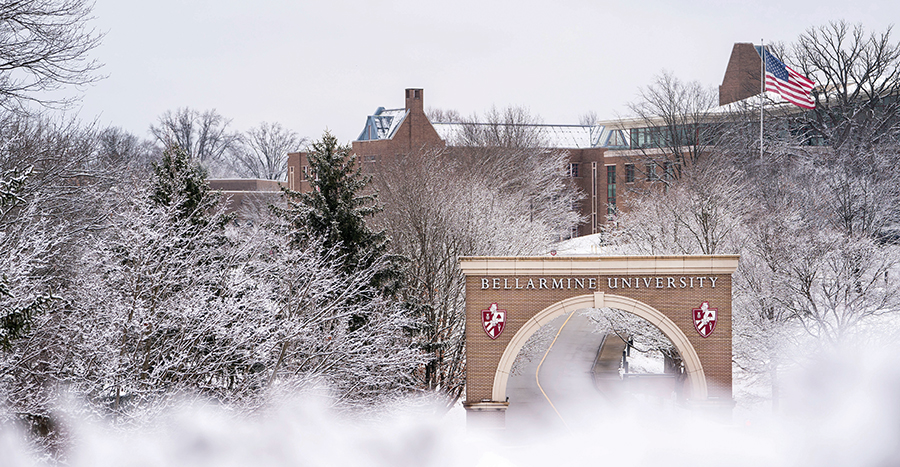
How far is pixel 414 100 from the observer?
237 feet

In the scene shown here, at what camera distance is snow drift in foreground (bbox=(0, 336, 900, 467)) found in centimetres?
1706

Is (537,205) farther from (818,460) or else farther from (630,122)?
(818,460)

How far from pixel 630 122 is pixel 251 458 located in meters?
53.4

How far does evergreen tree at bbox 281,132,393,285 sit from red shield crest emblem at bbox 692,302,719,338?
999 centimetres

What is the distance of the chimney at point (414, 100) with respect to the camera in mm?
72125

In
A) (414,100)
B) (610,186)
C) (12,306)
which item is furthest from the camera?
(610,186)

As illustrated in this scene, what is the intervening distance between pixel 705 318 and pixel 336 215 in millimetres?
11639

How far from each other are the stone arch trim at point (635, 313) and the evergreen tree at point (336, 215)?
20.2 feet

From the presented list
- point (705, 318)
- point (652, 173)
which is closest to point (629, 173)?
point (652, 173)

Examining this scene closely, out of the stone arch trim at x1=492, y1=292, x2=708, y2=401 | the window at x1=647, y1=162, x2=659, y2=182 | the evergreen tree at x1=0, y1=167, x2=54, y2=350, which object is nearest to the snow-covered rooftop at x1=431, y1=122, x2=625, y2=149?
the window at x1=647, y1=162, x2=659, y2=182

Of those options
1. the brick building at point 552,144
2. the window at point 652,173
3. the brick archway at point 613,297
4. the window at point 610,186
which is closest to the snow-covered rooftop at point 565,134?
the brick building at point 552,144

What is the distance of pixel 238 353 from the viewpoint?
19.2 metres

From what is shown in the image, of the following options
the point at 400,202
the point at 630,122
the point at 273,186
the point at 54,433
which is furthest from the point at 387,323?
the point at 273,186

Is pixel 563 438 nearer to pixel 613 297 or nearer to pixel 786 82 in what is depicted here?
pixel 613 297
